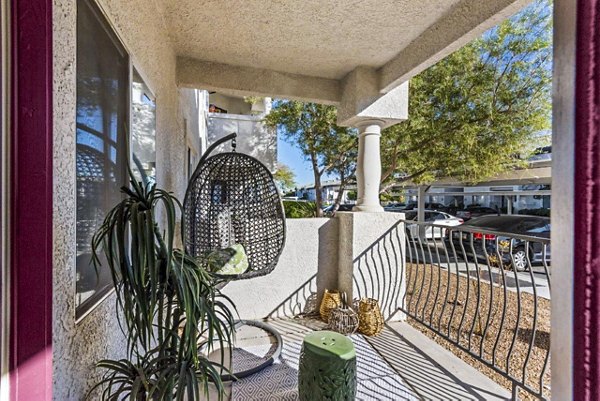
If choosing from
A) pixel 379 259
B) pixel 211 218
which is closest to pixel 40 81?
pixel 211 218

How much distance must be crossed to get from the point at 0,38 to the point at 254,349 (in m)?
2.54

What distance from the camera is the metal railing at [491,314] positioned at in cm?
213

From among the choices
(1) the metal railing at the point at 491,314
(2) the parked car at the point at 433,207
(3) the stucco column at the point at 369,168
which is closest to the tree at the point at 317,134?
(1) the metal railing at the point at 491,314

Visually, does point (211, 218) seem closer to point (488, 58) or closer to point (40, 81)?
point (40, 81)

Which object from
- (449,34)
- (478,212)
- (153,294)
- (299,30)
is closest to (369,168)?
(449,34)

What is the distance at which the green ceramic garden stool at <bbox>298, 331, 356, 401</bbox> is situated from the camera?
1581 millimetres

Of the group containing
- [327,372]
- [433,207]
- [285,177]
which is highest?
[285,177]

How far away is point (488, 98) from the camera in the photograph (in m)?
5.49

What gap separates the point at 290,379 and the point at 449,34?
2.79 metres

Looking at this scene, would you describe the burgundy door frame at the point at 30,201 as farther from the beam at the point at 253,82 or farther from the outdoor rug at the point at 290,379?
the beam at the point at 253,82

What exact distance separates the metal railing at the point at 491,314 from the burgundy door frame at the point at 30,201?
6.99 feet

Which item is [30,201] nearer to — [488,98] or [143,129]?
[143,129]

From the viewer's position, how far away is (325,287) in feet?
11.2

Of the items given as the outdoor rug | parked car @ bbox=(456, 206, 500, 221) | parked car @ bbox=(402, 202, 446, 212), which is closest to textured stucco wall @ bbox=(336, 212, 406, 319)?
the outdoor rug
